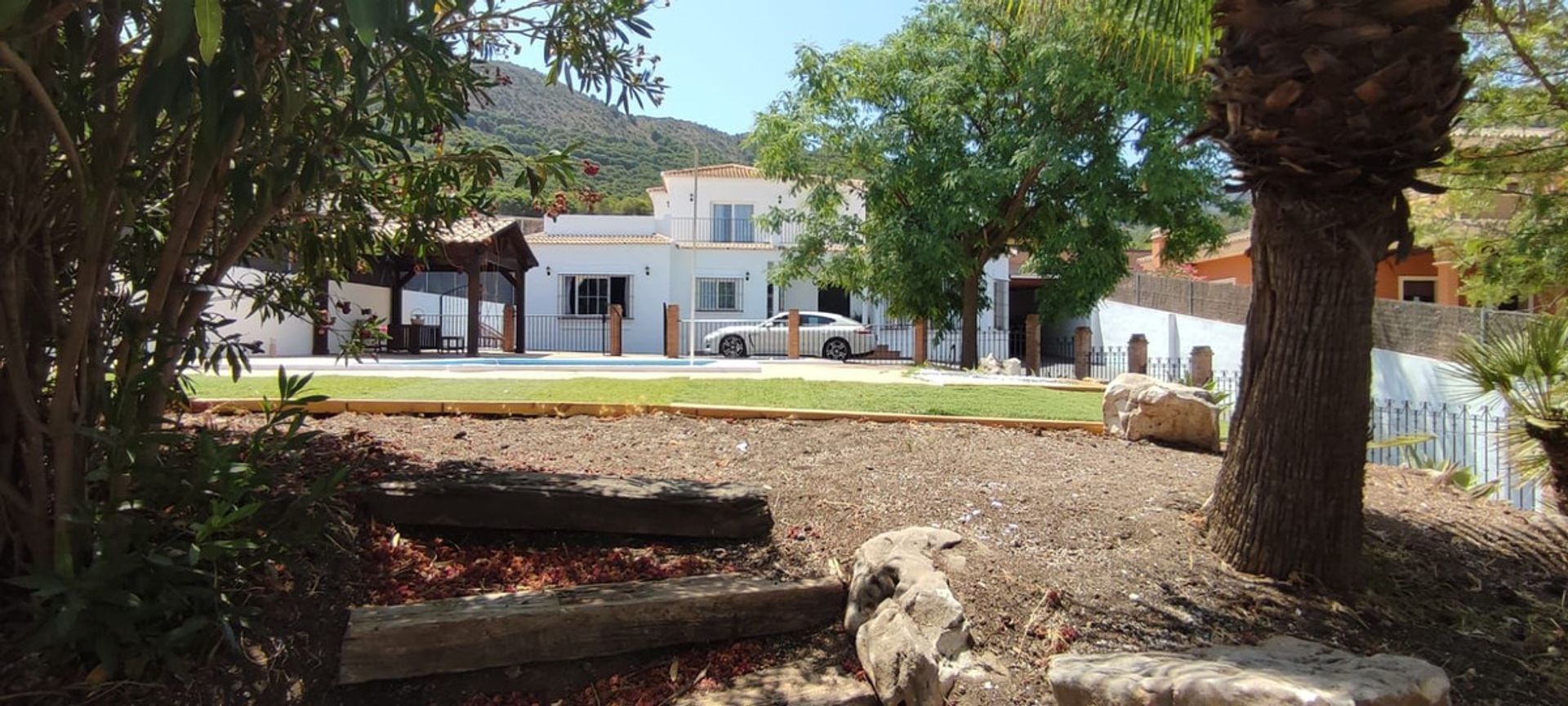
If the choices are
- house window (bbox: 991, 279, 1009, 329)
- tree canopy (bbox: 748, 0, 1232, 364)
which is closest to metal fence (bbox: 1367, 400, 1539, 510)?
tree canopy (bbox: 748, 0, 1232, 364)

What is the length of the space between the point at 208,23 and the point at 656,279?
24.7m

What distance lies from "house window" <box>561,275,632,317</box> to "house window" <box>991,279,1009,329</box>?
438 inches

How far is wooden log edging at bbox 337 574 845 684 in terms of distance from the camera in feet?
8.98

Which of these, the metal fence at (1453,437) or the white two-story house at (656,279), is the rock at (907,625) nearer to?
the metal fence at (1453,437)

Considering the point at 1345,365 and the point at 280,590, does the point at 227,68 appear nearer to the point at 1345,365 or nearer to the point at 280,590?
the point at 280,590

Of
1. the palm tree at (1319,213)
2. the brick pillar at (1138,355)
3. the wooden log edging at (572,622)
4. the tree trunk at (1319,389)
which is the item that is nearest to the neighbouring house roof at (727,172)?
the brick pillar at (1138,355)

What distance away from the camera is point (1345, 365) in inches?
120

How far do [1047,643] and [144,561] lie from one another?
2.71m

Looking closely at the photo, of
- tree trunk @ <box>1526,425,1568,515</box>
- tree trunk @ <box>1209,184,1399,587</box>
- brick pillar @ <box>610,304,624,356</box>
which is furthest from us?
brick pillar @ <box>610,304,624,356</box>

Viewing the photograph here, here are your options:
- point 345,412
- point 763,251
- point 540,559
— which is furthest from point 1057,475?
point 763,251

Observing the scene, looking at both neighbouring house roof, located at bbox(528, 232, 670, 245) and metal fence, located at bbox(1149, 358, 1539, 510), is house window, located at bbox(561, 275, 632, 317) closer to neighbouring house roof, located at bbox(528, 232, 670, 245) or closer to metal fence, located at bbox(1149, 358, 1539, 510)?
neighbouring house roof, located at bbox(528, 232, 670, 245)

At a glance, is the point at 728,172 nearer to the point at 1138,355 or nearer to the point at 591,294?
the point at 591,294

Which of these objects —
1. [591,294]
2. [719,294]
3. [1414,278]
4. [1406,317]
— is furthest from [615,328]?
[1414,278]

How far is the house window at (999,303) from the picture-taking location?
83.6 ft
